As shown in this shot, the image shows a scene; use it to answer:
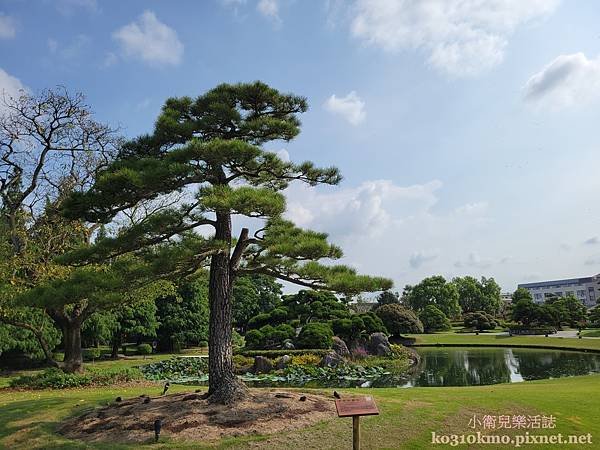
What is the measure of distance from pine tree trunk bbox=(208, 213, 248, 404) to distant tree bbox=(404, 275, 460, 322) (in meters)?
46.7

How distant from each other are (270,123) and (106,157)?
29.2 feet

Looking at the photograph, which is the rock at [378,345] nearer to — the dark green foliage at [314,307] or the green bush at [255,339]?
the dark green foliage at [314,307]

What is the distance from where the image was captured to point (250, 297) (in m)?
39.4

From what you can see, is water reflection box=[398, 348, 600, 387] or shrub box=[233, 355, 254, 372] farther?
shrub box=[233, 355, 254, 372]

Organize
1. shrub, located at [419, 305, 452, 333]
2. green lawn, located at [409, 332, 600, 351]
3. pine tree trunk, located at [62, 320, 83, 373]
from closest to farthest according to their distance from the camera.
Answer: pine tree trunk, located at [62, 320, 83, 373] < green lawn, located at [409, 332, 600, 351] < shrub, located at [419, 305, 452, 333]

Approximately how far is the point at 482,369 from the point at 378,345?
5297 millimetres

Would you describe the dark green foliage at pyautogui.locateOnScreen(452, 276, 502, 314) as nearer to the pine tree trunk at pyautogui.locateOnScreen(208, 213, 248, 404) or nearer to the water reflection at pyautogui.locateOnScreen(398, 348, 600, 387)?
the water reflection at pyautogui.locateOnScreen(398, 348, 600, 387)

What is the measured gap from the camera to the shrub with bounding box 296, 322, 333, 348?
20.5 metres

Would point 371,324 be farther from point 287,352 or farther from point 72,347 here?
point 72,347

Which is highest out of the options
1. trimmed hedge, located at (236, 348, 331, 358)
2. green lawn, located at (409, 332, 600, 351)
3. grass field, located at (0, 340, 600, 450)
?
grass field, located at (0, 340, 600, 450)

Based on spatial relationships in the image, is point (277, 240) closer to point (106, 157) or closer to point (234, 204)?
point (234, 204)

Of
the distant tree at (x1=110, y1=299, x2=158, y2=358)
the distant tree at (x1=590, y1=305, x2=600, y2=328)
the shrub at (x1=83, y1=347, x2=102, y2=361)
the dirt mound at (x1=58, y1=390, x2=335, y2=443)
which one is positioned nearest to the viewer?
the dirt mound at (x1=58, y1=390, x2=335, y2=443)

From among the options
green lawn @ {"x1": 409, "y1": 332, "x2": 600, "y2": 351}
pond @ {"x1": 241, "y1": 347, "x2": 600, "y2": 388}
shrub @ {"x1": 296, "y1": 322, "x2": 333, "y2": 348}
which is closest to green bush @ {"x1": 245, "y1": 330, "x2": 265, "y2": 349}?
shrub @ {"x1": 296, "y1": 322, "x2": 333, "y2": 348}

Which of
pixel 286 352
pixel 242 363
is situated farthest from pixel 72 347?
pixel 286 352
